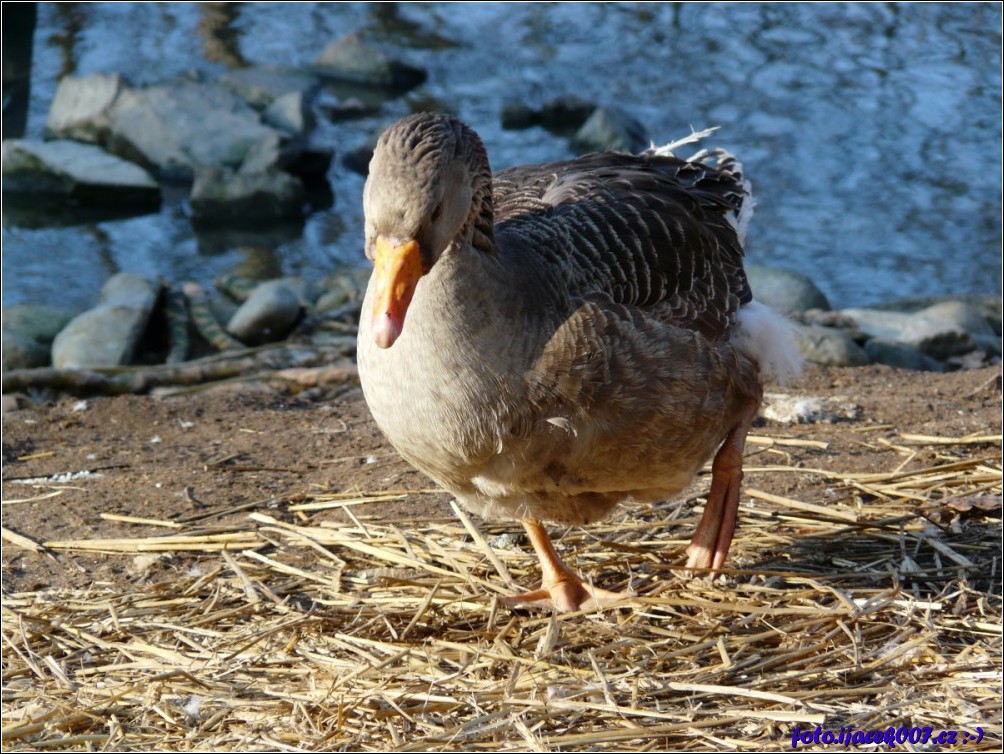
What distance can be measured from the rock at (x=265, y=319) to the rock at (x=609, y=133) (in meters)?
5.51

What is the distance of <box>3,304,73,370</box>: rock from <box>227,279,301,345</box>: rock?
51.1 inches

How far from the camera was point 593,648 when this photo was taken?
166 inches

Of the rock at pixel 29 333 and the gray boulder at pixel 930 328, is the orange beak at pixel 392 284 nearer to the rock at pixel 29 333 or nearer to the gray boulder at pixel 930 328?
the rock at pixel 29 333

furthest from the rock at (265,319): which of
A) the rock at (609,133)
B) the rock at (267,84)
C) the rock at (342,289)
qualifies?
the rock at (267,84)

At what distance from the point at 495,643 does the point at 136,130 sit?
1063 centimetres

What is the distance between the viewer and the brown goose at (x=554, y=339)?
3.42 m

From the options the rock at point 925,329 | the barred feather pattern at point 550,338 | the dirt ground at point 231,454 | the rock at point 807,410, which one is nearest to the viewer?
the barred feather pattern at point 550,338

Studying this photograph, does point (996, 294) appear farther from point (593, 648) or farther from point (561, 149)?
point (593, 648)

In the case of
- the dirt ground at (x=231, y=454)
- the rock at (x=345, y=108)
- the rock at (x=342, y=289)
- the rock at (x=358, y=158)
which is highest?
the dirt ground at (x=231, y=454)

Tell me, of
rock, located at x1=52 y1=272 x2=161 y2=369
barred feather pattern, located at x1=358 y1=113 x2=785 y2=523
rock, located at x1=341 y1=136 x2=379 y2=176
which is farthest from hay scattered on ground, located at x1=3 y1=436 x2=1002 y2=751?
rock, located at x1=341 y1=136 x2=379 y2=176

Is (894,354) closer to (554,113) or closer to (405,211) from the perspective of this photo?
(405,211)

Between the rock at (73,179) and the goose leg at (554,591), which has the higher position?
the goose leg at (554,591)

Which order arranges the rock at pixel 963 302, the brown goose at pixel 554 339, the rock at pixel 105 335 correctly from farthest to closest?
the rock at pixel 963 302 → the rock at pixel 105 335 → the brown goose at pixel 554 339

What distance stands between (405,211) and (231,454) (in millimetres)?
3032
